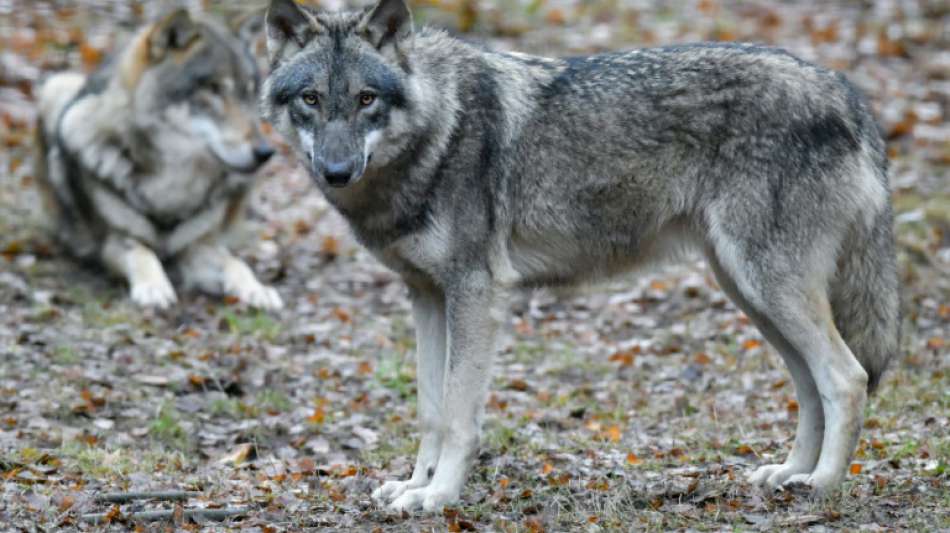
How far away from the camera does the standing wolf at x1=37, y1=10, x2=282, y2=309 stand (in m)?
8.99

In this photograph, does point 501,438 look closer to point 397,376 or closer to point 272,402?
point 397,376

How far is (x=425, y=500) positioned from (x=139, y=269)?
184 inches

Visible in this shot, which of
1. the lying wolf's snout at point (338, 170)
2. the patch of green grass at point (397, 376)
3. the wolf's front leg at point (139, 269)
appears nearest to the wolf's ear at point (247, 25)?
the wolf's front leg at point (139, 269)

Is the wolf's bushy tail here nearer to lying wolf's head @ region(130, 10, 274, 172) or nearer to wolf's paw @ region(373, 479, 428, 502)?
wolf's paw @ region(373, 479, 428, 502)

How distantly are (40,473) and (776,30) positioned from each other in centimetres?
1143

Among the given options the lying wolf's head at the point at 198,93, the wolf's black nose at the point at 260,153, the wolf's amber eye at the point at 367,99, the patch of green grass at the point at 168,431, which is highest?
the wolf's amber eye at the point at 367,99

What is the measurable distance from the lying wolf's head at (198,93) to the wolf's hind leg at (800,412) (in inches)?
182

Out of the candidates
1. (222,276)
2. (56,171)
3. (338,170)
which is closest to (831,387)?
(338,170)

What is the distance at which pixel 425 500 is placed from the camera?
4875mm

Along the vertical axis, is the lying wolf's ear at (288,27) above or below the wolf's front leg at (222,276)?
above

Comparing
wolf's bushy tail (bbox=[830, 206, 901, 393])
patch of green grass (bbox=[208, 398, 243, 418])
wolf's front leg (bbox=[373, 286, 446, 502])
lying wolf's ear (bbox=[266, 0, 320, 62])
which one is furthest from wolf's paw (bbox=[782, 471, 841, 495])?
patch of green grass (bbox=[208, 398, 243, 418])

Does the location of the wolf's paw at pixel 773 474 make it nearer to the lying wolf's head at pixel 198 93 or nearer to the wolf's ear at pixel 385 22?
the wolf's ear at pixel 385 22

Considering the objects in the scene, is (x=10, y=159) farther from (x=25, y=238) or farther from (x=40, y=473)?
(x=40, y=473)

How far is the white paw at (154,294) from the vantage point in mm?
8531
